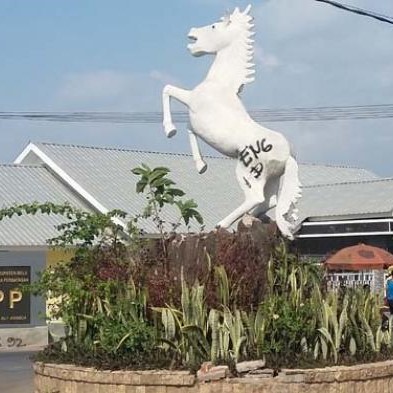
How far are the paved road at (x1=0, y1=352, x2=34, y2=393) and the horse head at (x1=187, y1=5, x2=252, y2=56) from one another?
536cm

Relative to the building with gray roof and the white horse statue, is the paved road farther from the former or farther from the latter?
the white horse statue

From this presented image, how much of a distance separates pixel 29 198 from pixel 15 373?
11.2 meters

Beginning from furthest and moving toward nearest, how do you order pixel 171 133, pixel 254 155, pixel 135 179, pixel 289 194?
pixel 135 179
pixel 171 133
pixel 289 194
pixel 254 155

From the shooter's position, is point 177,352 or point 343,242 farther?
point 343,242

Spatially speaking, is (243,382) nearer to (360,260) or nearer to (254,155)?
(254,155)

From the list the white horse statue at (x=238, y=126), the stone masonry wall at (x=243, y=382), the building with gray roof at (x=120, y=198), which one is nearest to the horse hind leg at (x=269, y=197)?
the white horse statue at (x=238, y=126)

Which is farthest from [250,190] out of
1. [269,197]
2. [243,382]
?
[243,382]

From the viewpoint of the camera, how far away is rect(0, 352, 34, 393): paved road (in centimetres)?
1385

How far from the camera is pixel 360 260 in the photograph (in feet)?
71.9

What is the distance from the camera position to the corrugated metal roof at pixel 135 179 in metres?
28.7

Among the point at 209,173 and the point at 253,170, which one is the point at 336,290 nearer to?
the point at 253,170

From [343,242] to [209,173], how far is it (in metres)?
8.27

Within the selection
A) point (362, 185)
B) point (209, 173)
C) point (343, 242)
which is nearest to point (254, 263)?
point (343, 242)

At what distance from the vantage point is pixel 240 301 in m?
11.0
